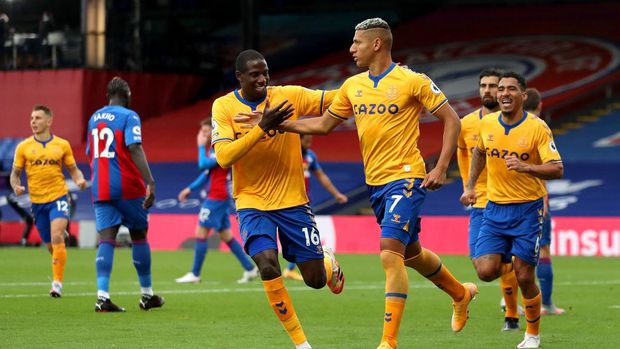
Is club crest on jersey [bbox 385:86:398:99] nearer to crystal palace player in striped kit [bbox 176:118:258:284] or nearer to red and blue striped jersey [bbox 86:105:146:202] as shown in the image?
red and blue striped jersey [bbox 86:105:146:202]

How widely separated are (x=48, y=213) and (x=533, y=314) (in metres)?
7.38

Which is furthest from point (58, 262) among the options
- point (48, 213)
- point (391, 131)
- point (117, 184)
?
point (391, 131)

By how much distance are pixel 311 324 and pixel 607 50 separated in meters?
28.4

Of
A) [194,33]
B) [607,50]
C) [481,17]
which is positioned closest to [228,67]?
[194,33]

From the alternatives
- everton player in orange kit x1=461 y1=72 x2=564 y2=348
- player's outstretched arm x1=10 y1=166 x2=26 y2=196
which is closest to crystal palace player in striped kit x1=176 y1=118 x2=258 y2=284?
player's outstretched arm x1=10 y1=166 x2=26 y2=196

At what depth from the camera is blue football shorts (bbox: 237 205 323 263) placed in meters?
9.54

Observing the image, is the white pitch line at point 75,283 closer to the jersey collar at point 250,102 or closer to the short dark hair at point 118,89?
the short dark hair at point 118,89

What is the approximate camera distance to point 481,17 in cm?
4344

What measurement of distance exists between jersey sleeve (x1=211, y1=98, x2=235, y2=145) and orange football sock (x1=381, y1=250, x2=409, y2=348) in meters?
1.46

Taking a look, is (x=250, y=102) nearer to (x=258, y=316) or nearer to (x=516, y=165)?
(x=516, y=165)

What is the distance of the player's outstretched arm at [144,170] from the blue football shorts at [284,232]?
3.09 meters

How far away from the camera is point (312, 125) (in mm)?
9727

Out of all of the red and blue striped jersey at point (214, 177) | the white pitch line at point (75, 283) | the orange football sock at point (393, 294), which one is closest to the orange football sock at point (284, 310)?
the orange football sock at point (393, 294)

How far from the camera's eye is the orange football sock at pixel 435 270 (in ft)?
33.8
